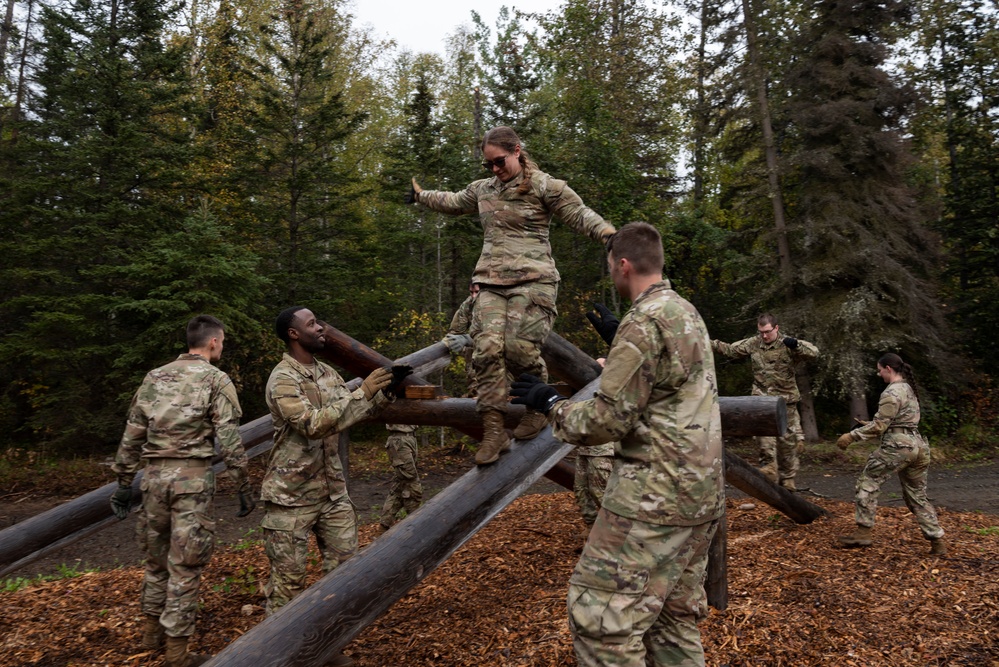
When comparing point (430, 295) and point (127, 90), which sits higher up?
point (127, 90)

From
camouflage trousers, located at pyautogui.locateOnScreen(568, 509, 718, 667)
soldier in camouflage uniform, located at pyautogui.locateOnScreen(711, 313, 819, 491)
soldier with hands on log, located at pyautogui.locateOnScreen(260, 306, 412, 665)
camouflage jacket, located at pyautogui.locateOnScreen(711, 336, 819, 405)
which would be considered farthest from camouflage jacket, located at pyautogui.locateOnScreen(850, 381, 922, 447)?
soldier with hands on log, located at pyautogui.locateOnScreen(260, 306, 412, 665)

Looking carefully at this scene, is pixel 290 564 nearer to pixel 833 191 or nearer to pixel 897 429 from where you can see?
pixel 897 429

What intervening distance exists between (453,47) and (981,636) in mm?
31281

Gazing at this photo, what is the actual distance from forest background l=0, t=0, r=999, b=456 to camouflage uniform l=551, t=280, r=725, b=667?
12.1 meters

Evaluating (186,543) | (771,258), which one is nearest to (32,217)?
(186,543)

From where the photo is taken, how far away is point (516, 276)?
443 centimetres

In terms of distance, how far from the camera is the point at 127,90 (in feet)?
48.5

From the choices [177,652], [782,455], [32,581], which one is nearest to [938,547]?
[782,455]

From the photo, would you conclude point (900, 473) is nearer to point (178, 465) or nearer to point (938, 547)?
point (938, 547)

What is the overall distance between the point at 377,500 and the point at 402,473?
4238mm

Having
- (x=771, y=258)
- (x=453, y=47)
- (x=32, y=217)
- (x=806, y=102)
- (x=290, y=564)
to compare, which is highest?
(x=453, y=47)

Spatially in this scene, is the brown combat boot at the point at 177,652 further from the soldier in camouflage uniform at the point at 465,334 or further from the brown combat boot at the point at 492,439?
the soldier in camouflage uniform at the point at 465,334

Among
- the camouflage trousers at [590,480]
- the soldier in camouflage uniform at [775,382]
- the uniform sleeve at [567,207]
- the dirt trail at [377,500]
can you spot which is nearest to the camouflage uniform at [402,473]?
the dirt trail at [377,500]

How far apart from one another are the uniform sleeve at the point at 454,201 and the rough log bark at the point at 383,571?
1.80 metres
